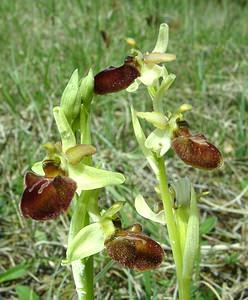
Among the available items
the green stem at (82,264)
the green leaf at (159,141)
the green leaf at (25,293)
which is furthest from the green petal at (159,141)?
the green leaf at (25,293)

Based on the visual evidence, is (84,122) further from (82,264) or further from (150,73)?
(82,264)

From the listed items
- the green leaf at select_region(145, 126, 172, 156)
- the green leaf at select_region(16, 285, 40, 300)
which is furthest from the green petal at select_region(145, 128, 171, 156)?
the green leaf at select_region(16, 285, 40, 300)

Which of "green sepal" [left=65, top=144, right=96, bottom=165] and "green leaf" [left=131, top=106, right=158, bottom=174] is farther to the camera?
"green leaf" [left=131, top=106, right=158, bottom=174]

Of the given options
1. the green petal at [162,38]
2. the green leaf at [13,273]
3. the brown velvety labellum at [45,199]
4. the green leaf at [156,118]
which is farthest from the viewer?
the green leaf at [13,273]

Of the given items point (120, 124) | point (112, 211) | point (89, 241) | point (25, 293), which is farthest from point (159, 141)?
point (120, 124)

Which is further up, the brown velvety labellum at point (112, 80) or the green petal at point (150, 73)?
the brown velvety labellum at point (112, 80)

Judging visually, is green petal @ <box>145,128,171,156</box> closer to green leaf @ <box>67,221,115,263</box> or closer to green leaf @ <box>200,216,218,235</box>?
green leaf @ <box>67,221,115,263</box>

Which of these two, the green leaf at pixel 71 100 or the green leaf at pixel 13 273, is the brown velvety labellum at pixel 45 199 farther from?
the green leaf at pixel 13 273
